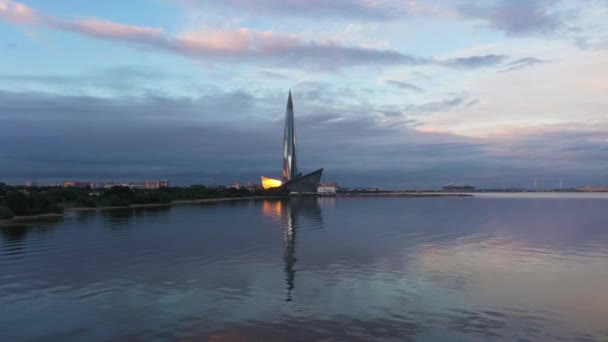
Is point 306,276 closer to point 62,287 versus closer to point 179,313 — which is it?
point 179,313

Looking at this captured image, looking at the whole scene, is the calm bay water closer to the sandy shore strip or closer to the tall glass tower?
the sandy shore strip

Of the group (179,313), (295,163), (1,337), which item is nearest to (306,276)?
(179,313)

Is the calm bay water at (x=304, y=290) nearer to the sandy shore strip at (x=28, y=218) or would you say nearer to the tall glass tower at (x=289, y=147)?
the sandy shore strip at (x=28, y=218)

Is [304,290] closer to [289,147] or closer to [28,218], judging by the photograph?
[28,218]

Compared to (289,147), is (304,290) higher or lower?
lower

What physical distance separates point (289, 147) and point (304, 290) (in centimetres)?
17794

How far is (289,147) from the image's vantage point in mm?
195125

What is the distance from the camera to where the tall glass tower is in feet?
632

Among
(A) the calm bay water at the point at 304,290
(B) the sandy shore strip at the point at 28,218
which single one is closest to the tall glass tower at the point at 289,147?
(B) the sandy shore strip at the point at 28,218

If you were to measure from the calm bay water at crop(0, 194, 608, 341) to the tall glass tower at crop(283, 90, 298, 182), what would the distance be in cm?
16028

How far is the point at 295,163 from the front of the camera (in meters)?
199

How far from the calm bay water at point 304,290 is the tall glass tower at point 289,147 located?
160278 millimetres

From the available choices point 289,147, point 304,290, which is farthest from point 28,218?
point 289,147

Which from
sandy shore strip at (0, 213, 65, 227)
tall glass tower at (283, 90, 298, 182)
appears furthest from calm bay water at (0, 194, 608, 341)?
tall glass tower at (283, 90, 298, 182)
